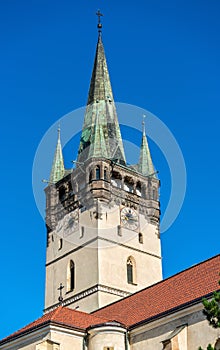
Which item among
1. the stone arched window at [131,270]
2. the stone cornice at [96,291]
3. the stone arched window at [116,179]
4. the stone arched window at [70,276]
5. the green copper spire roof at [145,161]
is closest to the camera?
the stone cornice at [96,291]

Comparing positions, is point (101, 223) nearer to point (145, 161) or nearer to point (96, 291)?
point (96, 291)

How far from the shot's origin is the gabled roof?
1261 inches

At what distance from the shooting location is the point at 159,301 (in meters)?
33.9

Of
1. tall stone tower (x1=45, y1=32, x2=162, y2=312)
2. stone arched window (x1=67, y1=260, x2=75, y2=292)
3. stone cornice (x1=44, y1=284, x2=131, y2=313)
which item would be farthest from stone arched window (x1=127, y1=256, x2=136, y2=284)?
stone arched window (x1=67, y1=260, x2=75, y2=292)

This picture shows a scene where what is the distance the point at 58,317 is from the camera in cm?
3281

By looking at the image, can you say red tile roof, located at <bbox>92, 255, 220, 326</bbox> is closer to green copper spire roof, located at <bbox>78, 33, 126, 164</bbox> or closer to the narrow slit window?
the narrow slit window

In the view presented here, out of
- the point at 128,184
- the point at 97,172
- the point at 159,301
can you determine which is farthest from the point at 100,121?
the point at 159,301

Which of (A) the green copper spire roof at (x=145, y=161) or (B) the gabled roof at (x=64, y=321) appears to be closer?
(B) the gabled roof at (x=64, y=321)

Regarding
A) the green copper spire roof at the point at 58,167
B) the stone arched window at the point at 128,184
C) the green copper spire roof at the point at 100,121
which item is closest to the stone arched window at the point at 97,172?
the green copper spire roof at the point at 100,121

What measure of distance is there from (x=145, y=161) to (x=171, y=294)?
20330mm

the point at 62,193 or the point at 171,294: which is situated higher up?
the point at 62,193

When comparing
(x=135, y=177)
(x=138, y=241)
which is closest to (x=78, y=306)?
(x=138, y=241)

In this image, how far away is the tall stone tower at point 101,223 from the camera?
45.8m

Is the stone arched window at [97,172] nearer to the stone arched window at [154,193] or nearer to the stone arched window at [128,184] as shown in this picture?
the stone arched window at [128,184]
